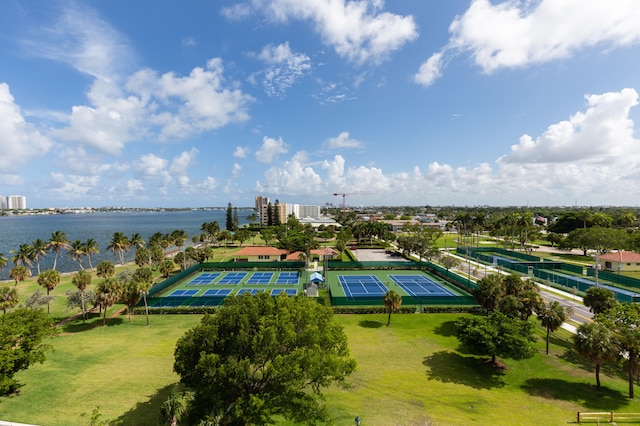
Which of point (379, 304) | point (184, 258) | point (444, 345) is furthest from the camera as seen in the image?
point (184, 258)

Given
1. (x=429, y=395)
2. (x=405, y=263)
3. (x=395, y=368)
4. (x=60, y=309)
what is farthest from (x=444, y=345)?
(x=60, y=309)

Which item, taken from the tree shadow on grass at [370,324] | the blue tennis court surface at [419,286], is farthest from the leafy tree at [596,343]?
the blue tennis court surface at [419,286]

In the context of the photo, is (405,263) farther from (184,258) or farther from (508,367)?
(184,258)

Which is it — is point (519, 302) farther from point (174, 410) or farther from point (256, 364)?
point (174, 410)

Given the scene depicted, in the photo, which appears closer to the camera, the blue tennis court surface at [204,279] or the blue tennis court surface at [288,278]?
the blue tennis court surface at [288,278]

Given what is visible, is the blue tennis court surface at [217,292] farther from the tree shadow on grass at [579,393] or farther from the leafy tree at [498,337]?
the tree shadow on grass at [579,393]

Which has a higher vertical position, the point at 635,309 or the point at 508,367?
the point at 635,309
